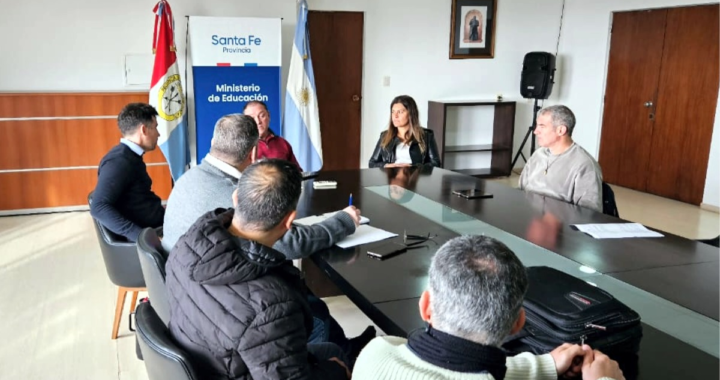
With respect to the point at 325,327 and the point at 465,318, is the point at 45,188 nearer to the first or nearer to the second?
the point at 325,327

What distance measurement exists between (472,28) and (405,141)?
3.50m

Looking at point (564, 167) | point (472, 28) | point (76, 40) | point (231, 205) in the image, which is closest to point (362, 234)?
point (231, 205)

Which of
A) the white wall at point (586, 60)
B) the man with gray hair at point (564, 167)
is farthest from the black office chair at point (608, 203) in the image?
the white wall at point (586, 60)

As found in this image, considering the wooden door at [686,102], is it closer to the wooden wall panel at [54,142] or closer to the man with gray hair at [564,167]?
the man with gray hair at [564,167]

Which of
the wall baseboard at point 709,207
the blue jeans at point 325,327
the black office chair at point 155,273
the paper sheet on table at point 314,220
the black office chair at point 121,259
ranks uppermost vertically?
the paper sheet on table at point 314,220

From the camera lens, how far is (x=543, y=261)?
7.19 ft

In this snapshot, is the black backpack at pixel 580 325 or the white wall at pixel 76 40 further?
the white wall at pixel 76 40

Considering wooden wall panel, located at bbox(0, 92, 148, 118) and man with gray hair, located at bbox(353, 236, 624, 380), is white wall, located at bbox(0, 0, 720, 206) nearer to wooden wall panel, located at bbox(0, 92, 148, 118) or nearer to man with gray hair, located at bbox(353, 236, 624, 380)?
wooden wall panel, located at bbox(0, 92, 148, 118)

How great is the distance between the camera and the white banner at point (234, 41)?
5625 millimetres

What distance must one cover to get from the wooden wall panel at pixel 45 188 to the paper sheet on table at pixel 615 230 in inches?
182

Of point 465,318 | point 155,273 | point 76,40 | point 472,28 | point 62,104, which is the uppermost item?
point 472,28

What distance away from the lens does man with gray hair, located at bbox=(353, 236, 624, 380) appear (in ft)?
3.74

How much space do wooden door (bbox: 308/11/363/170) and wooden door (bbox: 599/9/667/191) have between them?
3042 millimetres

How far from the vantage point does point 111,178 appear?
114 inches
